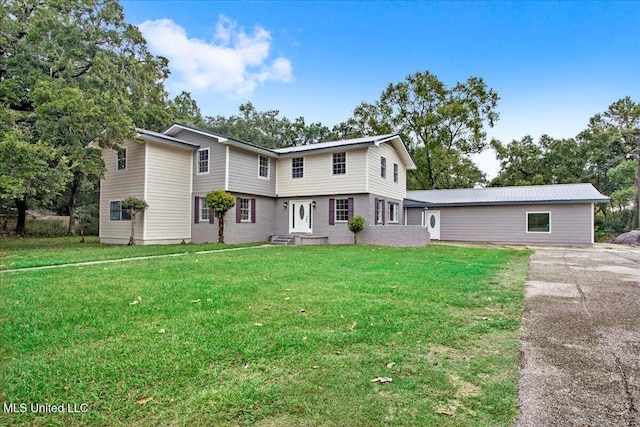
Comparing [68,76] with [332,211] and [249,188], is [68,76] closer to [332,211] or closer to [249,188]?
[249,188]

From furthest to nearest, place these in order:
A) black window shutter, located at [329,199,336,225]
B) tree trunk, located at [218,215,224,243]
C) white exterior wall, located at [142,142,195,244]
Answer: black window shutter, located at [329,199,336,225] < tree trunk, located at [218,215,224,243] < white exterior wall, located at [142,142,195,244]

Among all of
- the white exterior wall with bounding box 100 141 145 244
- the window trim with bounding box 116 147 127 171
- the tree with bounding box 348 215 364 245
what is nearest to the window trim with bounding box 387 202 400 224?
the tree with bounding box 348 215 364 245

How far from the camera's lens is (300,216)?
18.8 m

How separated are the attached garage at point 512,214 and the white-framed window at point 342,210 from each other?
5751 mm

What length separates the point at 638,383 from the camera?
Result: 8.87 ft

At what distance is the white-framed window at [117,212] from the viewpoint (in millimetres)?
16734

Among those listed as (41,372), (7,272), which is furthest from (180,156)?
(41,372)

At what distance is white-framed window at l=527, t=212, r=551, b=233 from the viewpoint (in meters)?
18.8

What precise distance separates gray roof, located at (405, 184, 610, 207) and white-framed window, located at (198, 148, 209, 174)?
11664 mm

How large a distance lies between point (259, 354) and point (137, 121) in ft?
66.2

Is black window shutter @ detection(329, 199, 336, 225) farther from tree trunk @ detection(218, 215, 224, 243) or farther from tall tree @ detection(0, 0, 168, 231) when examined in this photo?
tall tree @ detection(0, 0, 168, 231)

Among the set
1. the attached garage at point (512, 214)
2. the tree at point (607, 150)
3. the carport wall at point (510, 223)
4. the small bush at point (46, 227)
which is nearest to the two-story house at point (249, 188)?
the attached garage at point (512, 214)

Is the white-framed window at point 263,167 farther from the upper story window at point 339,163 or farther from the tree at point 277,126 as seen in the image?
the tree at point 277,126

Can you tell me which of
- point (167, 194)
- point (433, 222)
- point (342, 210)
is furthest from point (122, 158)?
point (433, 222)
